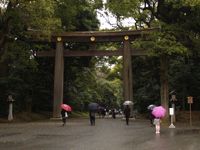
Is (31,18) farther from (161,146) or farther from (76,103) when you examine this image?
(76,103)

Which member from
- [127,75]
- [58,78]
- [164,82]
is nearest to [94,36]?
[127,75]

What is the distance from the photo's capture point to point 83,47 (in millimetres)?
52750

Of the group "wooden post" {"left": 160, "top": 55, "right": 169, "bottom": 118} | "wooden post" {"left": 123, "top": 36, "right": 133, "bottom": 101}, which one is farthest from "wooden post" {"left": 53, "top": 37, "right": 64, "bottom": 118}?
"wooden post" {"left": 160, "top": 55, "right": 169, "bottom": 118}

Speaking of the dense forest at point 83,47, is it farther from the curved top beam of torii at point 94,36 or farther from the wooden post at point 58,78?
the wooden post at point 58,78

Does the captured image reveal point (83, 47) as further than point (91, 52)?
Yes

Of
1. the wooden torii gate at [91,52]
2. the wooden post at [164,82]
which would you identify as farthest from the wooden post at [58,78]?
the wooden post at [164,82]

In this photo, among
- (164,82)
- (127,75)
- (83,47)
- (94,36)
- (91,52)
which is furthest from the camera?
(83,47)

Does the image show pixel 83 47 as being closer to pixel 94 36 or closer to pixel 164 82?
pixel 94 36

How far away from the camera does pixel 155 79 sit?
49.8m

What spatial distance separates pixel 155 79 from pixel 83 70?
1252 cm

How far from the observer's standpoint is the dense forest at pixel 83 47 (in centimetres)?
3181

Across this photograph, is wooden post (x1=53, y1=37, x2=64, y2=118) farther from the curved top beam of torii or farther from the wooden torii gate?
the curved top beam of torii

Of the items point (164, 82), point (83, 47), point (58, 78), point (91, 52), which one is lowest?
point (164, 82)

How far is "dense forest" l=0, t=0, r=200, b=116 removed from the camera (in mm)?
31812
